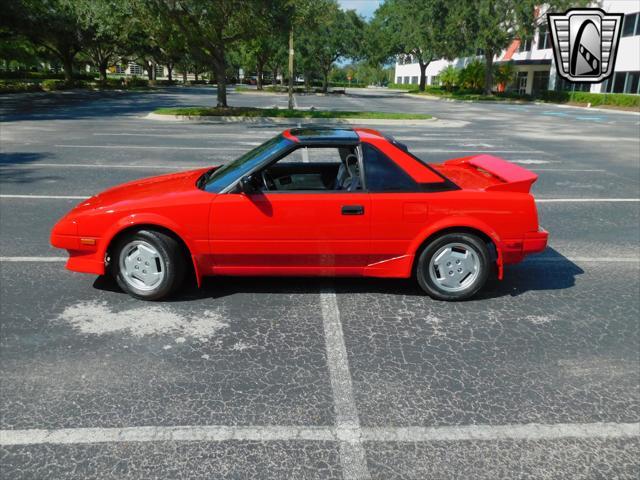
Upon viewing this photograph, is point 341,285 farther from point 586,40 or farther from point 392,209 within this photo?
point 586,40

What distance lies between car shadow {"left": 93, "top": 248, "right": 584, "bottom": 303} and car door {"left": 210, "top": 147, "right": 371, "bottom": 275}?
0.36 m

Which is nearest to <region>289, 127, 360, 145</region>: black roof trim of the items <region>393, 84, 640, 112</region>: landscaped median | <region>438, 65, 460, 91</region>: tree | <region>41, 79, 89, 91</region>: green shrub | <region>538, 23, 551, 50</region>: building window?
<region>393, 84, 640, 112</region>: landscaped median

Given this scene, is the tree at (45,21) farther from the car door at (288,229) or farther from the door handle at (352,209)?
the door handle at (352,209)

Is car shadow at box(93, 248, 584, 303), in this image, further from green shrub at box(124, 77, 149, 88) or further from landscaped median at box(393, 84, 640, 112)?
green shrub at box(124, 77, 149, 88)

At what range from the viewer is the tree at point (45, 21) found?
125ft

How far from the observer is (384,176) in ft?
14.8

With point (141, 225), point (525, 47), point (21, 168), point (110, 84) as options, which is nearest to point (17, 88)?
point (110, 84)

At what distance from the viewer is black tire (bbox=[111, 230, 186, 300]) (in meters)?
4.41

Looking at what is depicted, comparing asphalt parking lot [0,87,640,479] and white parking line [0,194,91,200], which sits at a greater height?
white parking line [0,194,91,200]

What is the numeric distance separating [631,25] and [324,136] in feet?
165

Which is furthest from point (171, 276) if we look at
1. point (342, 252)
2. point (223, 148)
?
point (223, 148)

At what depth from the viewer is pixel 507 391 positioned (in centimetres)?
332

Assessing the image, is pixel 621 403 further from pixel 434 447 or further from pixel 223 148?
pixel 223 148

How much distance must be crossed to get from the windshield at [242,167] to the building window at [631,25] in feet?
162
